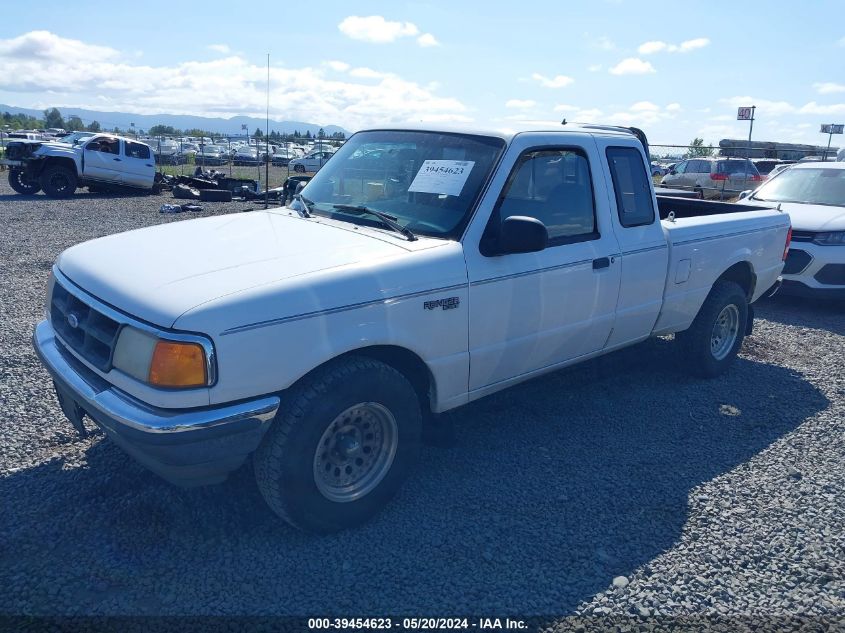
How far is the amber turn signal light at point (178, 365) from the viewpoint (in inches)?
107

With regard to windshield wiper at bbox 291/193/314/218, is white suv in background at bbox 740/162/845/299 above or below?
below

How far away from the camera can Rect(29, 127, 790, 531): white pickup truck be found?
2791 millimetres

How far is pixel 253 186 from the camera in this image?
20.7 meters

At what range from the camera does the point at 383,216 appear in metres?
3.76

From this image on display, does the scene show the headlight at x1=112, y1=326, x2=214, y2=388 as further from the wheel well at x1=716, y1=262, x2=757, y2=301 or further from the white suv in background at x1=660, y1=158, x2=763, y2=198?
the white suv in background at x1=660, y1=158, x2=763, y2=198

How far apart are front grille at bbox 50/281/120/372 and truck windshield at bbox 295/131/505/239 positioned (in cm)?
148

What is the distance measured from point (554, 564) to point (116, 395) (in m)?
2.13

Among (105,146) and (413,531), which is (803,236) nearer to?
(413,531)

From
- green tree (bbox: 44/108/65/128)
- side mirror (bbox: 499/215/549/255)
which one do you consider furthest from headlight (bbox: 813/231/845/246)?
green tree (bbox: 44/108/65/128)

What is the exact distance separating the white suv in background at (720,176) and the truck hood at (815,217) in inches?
485

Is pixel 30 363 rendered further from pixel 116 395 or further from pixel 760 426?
pixel 760 426

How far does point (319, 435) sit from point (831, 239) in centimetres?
744

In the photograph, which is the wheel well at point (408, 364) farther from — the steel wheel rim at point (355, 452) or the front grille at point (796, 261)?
the front grille at point (796, 261)

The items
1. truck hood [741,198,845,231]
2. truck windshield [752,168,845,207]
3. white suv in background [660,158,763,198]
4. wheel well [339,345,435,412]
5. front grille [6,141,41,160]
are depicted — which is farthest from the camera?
white suv in background [660,158,763,198]
